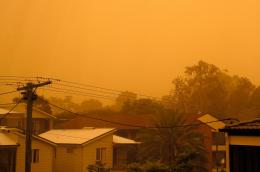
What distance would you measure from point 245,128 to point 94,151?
30130 millimetres

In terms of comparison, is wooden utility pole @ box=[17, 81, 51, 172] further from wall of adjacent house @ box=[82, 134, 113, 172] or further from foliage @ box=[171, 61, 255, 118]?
foliage @ box=[171, 61, 255, 118]

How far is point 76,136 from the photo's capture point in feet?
144

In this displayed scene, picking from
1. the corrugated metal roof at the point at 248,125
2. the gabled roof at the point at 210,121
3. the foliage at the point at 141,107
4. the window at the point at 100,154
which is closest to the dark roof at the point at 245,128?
the corrugated metal roof at the point at 248,125

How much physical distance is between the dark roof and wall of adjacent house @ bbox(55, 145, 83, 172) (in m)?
28.4

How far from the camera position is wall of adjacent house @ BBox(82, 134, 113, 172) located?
41.2 metres

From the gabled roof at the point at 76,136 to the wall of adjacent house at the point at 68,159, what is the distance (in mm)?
596

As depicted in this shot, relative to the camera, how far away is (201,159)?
132ft

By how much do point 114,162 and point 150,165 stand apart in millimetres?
17464

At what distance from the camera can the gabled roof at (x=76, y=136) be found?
137 feet

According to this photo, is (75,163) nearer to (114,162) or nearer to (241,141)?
(114,162)

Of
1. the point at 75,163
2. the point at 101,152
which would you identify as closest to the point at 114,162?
the point at 101,152

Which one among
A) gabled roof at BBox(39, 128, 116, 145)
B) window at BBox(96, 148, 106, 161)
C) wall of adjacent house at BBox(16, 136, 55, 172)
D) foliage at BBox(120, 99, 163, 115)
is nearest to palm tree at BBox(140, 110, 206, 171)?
window at BBox(96, 148, 106, 161)

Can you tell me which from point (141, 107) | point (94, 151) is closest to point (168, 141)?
point (94, 151)

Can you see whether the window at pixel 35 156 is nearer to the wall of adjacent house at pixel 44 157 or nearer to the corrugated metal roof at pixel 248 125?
the wall of adjacent house at pixel 44 157
